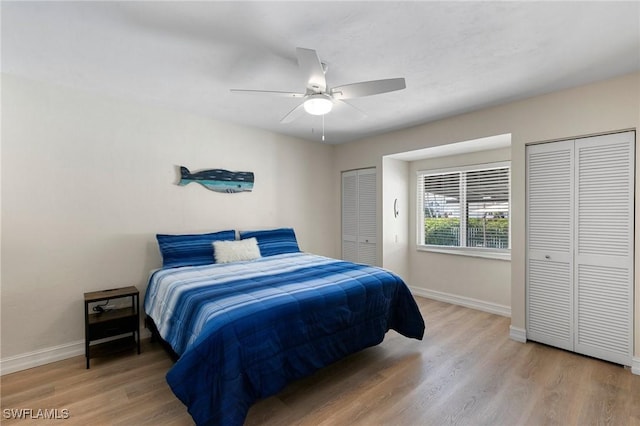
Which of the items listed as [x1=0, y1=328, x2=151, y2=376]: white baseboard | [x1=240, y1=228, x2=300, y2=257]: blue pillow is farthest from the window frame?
[x1=0, y1=328, x2=151, y2=376]: white baseboard

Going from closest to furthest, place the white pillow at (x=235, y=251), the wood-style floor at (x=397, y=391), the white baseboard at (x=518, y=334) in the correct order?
the wood-style floor at (x=397, y=391)
the white baseboard at (x=518, y=334)
the white pillow at (x=235, y=251)

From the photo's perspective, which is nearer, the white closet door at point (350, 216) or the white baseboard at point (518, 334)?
the white baseboard at point (518, 334)

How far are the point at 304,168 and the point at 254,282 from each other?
2.58m

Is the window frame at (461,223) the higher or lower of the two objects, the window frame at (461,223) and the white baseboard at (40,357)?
the higher

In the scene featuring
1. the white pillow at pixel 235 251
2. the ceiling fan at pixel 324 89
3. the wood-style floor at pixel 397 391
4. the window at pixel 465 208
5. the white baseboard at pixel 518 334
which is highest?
the ceiling fan at pixel 324 89

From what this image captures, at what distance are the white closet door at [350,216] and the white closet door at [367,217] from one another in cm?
9

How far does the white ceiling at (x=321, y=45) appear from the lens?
66.2 inches

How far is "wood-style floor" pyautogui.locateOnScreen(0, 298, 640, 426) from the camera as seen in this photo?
1906 mm

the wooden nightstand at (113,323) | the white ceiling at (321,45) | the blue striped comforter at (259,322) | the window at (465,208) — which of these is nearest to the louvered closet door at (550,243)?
the white ceiling at (321,45)

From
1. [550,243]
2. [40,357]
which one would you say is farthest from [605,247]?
[40,357]

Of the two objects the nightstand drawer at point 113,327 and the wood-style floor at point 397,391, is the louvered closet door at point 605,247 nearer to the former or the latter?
the wood-style floor at point 397,391

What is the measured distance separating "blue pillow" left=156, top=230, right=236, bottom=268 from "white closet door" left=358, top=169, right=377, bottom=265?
2.36 metres

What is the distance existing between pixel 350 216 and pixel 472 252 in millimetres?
1897

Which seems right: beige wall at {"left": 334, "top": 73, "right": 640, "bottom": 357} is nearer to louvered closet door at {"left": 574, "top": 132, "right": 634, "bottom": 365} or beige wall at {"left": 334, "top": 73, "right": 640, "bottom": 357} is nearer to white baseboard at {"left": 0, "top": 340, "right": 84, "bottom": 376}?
louvered closet door at {"left": 574, "top": 132, "right": 634, "bottom": 365}
